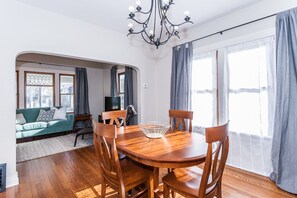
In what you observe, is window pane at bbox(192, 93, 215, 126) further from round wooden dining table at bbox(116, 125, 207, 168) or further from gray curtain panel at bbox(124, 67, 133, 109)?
gray curtain panel at bbox(124, 67, 133, 109)

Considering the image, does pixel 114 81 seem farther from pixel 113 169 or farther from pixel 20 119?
pixel 113 169

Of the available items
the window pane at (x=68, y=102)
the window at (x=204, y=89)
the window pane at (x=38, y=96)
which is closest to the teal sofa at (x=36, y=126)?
the window pane at (x=38, y=96)

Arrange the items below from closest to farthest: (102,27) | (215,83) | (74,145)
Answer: (215,83) → (102,27) → (74,145)

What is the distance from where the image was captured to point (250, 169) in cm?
243

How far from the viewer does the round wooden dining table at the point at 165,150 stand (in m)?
1.21

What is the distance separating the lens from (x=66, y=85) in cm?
590

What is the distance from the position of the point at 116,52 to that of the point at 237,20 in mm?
2366

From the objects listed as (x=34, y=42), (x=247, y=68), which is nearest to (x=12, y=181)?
(x=34, y=42)

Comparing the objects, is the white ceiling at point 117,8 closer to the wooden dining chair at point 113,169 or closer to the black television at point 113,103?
the wooden dining chair at point 113,169

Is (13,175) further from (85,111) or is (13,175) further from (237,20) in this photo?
(237,20)

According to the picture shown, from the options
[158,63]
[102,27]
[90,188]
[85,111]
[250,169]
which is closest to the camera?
[90,188]

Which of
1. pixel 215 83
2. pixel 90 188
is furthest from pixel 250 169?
pixel 90 188

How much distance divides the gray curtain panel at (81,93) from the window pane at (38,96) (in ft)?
2.84

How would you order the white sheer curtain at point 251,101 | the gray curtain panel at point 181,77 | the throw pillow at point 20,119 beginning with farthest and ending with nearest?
1. the throw pillow at point 20,119
2. the gray curtain panel at point 181,77
3. the white sheer curtain at point 251,101
